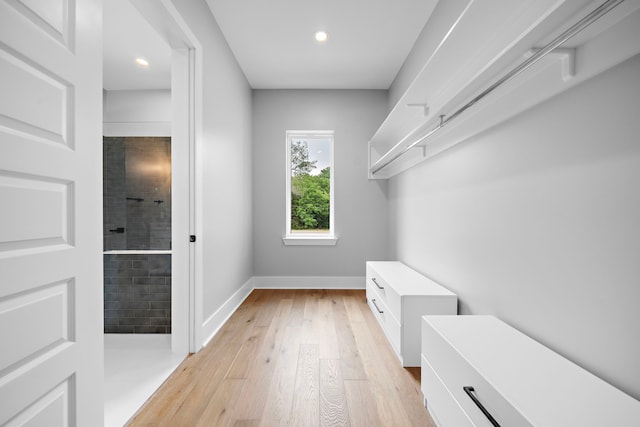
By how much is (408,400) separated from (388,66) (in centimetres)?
322

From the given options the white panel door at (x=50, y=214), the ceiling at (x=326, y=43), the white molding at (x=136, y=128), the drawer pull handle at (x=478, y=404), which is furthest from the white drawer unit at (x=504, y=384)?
the white molding at (x=136, y=128)

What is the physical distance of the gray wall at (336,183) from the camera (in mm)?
3996

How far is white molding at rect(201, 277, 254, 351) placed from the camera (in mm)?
2356

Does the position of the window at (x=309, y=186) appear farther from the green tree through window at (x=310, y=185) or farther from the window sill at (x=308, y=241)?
the window sill at (x=308, y=241)

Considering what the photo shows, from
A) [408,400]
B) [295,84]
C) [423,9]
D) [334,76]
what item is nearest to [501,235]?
[408,400]

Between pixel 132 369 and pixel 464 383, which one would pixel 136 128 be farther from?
pixel 464 383

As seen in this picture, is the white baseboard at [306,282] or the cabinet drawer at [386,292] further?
the white baseboard at [306,282]

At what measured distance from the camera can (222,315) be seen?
275cm

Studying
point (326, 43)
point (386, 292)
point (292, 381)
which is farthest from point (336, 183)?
point (292, 381)

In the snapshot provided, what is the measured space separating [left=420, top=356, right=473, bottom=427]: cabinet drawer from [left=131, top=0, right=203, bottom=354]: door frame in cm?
157

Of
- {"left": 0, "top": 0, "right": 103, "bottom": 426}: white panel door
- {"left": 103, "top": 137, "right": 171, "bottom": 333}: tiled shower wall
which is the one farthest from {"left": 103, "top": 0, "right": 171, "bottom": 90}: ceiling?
{"left": 0, "top": 0, "right": 103, "bottom": 426}: white panel door

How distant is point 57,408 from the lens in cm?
94

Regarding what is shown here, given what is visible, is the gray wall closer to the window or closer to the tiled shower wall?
the window

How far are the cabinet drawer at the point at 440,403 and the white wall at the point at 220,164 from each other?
1.58 metres
